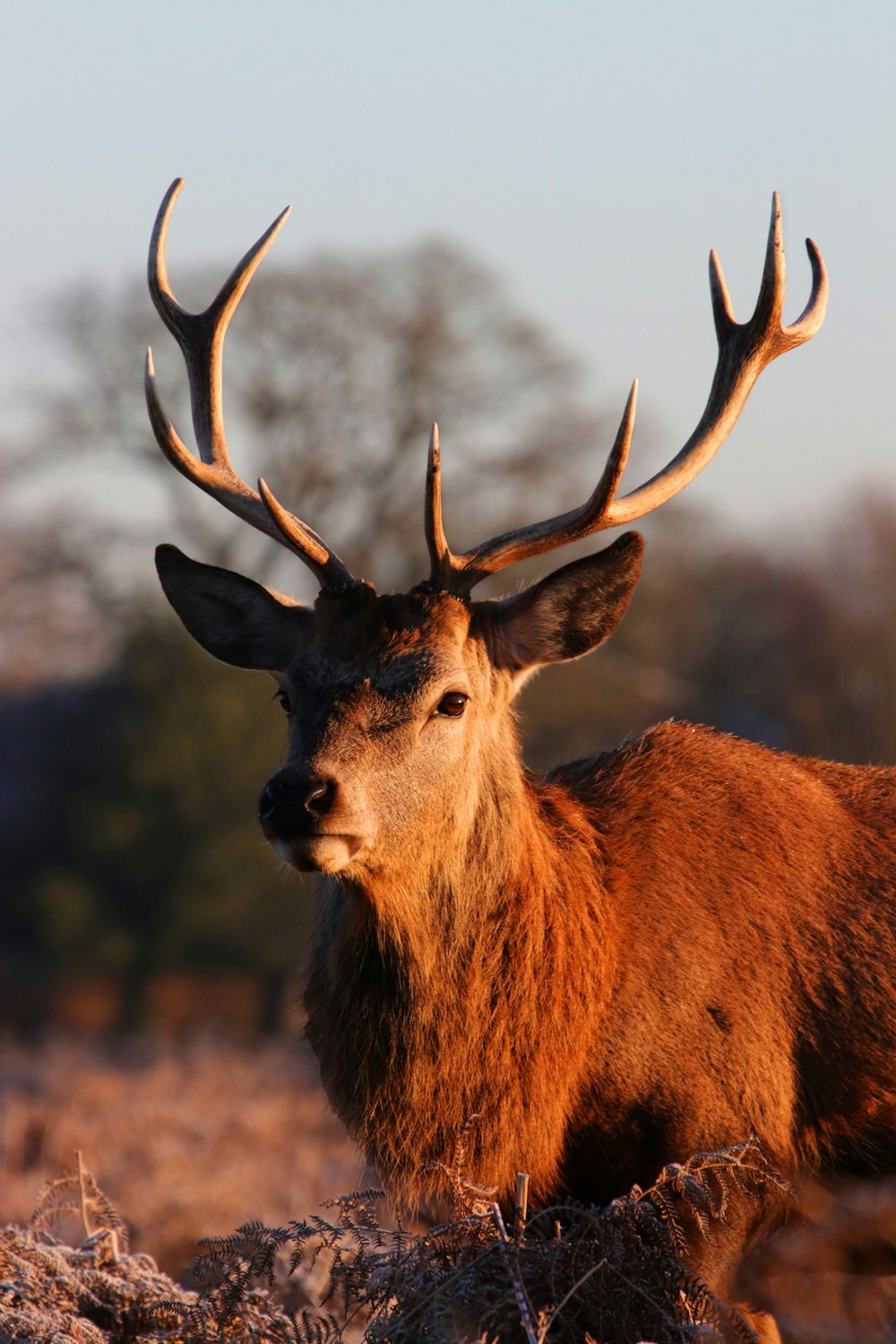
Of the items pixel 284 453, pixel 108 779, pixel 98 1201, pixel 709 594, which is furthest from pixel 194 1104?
pixel 709 594

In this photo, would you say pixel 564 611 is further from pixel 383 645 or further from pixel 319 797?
pixel 319 797

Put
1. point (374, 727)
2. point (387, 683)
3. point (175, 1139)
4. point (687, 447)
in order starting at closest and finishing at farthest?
point (374, 727)
point (387, 683)
point (687, 447)
point (175, 1139)

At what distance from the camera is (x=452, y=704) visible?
5469mm

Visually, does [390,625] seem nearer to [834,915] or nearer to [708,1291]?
[834,915]

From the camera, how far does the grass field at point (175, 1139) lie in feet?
26.7

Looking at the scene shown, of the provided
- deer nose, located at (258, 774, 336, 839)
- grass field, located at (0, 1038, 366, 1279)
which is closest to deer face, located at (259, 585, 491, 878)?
deer nose, located at (258, 774, 336, 839)

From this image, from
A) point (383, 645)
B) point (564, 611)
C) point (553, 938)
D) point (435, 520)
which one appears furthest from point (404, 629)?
point (553, 938)

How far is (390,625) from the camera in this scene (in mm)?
5465

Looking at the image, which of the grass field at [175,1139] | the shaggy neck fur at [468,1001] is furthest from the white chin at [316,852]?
the grass field at [175,1139]

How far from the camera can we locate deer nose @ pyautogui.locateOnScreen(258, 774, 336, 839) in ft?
15.7

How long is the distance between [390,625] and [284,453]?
24.5m

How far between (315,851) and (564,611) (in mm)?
1454

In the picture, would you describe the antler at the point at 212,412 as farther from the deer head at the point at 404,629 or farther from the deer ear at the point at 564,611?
the deer ear at the point at 564,611

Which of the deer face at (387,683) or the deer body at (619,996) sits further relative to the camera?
the deer body at (619,996)
